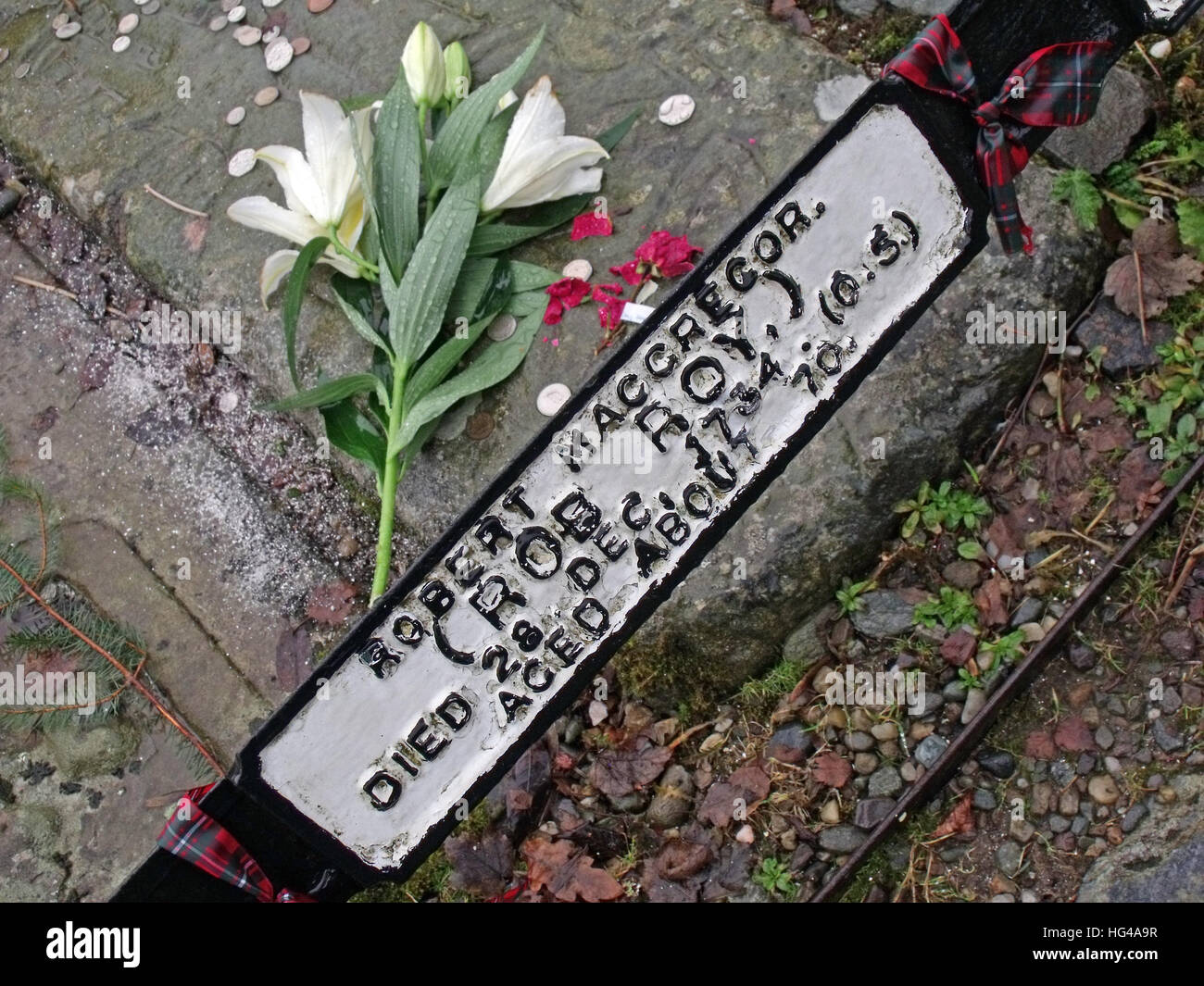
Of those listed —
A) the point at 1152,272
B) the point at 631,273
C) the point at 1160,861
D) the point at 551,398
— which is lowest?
the point at 1160,861

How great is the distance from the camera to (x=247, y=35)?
3309 mm

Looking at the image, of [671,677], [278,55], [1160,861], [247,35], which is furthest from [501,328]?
[1160,861]

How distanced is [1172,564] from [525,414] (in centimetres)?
136

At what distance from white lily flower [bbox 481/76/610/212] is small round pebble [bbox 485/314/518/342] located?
241 millimetres

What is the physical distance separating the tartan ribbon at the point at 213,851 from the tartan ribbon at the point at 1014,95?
5.06ft

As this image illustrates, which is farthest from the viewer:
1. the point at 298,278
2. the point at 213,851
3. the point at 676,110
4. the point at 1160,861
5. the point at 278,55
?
the point at 278,55

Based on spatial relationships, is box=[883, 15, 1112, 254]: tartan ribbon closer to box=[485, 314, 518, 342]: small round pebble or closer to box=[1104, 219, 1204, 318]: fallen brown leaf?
box=[1104, 219, 1204, 318]: fallen brown leaf

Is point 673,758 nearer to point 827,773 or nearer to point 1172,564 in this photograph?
point 827,773

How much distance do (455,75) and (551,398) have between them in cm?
82

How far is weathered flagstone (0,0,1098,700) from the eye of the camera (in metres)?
2.43

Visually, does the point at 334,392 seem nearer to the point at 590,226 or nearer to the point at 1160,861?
the point at 590,226

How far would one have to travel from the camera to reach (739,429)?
71.6 inches

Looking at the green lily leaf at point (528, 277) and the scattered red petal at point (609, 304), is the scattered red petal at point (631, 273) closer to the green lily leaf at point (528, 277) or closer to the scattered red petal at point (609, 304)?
the scattered red petal at point (609, 304)

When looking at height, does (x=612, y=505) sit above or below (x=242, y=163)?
below
